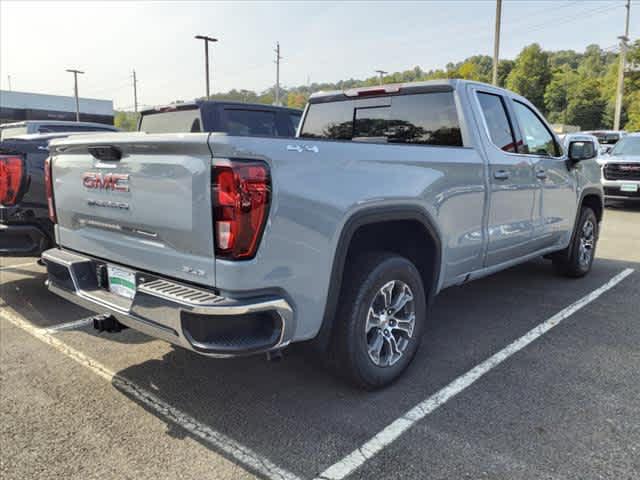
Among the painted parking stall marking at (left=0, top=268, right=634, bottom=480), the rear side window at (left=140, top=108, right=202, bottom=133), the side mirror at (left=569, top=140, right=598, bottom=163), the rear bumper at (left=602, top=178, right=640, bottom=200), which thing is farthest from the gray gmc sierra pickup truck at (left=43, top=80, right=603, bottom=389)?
the rear bumper at (left=602, top=178, right=640, bottom=200)

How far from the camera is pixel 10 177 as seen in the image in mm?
4754

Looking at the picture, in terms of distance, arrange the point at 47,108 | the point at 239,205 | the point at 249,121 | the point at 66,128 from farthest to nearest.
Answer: the point at 47,108
the point at 66,128
the point at 249,121
the point at 239,205

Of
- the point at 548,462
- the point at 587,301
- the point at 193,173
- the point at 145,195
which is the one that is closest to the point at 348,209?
the point at 193,173

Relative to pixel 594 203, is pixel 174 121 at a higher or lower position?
higher

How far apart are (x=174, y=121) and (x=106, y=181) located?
389cm

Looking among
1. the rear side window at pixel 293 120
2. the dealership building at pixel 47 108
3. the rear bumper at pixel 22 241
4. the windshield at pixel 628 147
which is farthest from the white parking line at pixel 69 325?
the dealership building at pixel 47 108

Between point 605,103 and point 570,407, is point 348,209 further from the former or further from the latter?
point 605,103

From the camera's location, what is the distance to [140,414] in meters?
2.97

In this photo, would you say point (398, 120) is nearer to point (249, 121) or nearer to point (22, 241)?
point (249, 121)

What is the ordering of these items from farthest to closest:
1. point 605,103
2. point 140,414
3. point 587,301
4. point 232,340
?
point 605,103, point 587,301, point 140,414, point 232,340

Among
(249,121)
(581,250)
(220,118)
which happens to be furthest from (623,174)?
(220,118)

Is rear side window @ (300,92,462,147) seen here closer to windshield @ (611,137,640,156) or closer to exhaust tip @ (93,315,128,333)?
exhaust tip @ (93,315,128,333)

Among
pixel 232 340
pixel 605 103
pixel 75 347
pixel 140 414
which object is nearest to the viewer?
pixel 232 340

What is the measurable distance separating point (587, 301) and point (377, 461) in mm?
3492
